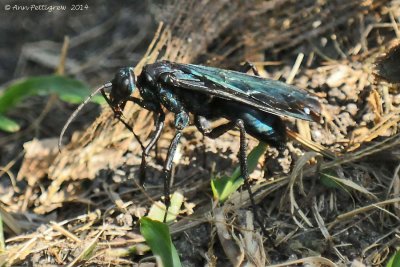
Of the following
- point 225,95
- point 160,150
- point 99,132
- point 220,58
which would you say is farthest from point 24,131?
point 225,95

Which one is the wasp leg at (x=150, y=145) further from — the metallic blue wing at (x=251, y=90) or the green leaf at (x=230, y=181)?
the green leaf at (x=230, y=181)

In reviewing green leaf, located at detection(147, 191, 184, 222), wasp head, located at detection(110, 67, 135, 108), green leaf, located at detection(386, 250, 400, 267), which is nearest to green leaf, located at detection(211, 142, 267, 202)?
green leaf, located at detection(147, 191, 184, 222)

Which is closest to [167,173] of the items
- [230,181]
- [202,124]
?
[230,181]

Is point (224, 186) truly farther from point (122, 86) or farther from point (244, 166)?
point (122, 86)

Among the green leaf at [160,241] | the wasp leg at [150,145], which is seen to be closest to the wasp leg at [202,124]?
the wasp leg at [150,145]

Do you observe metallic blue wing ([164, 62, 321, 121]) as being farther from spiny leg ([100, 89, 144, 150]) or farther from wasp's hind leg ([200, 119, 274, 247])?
spiny leg ([100, 89, 144, 150])
